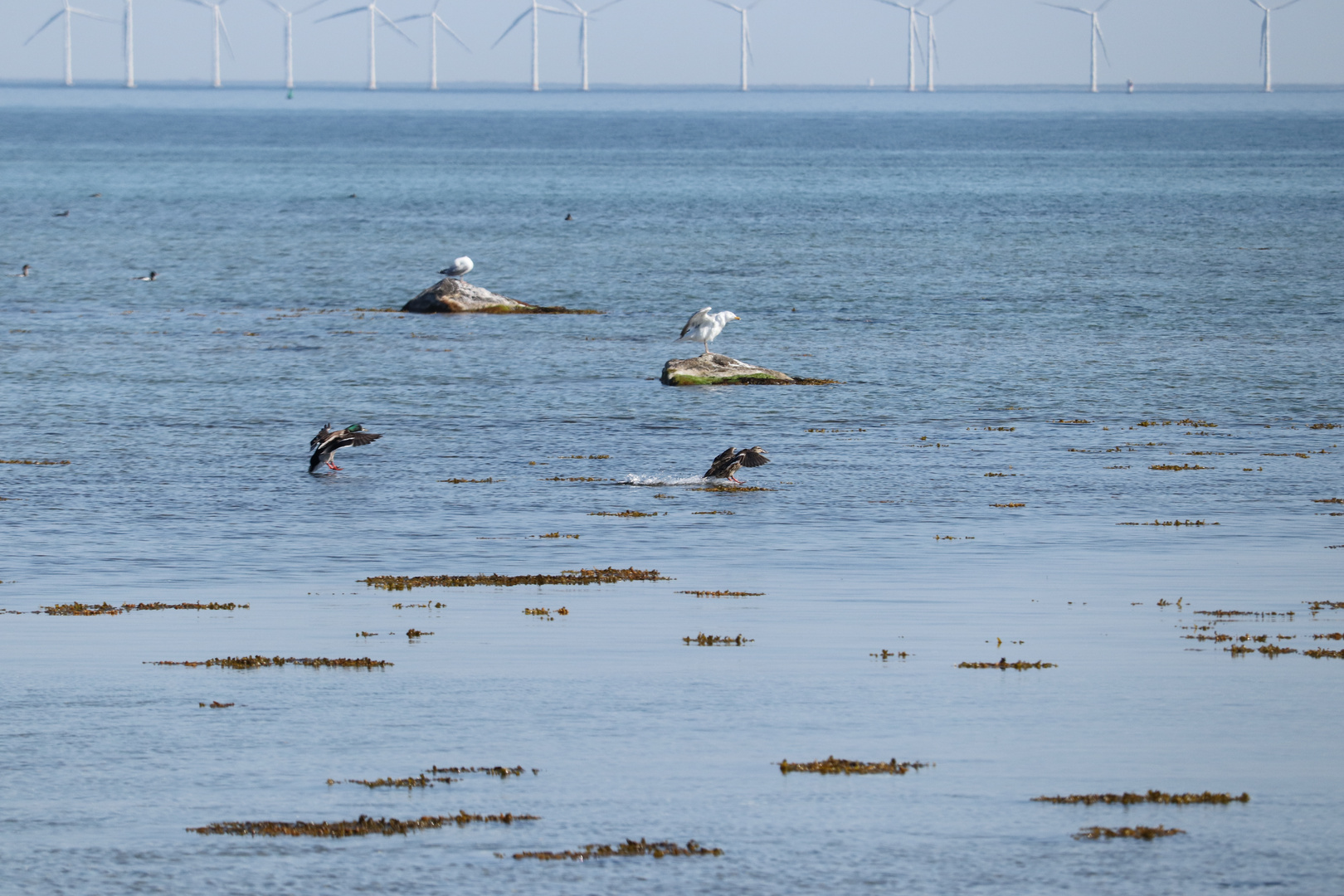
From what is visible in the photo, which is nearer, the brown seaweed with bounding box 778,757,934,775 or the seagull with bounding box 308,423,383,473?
the brown seaweed with bounding box 778,757,934,775

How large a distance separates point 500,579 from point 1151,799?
10.8 m

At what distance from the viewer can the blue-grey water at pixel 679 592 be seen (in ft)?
42.8

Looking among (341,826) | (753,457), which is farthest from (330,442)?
(341,826)

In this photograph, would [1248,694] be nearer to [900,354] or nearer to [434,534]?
[434,534]

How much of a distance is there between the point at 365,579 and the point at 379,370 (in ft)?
85.0

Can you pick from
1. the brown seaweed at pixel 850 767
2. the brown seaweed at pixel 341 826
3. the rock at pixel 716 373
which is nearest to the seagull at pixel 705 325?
the rock at pixel 716 373

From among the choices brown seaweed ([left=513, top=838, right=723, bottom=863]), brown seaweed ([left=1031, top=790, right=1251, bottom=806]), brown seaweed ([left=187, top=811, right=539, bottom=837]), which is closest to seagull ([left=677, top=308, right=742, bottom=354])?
brown seaweed ([left=1031, top=790, right=1251, bottom=806])

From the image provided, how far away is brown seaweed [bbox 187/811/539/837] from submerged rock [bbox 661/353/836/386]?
31.9 meters

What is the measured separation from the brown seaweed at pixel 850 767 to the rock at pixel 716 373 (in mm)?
30537

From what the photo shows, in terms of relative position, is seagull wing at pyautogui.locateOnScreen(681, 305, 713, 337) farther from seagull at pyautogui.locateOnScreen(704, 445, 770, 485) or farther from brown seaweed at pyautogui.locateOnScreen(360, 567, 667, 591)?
brown seaweed at pyautogui.locateOnScreen(360, 567, 667, 591)

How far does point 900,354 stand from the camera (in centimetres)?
5231

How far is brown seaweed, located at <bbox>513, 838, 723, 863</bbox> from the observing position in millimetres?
12594

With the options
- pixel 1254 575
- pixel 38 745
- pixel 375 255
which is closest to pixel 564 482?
pixel 1254 575

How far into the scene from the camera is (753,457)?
102ft
